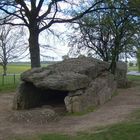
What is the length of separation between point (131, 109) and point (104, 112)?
0.87m

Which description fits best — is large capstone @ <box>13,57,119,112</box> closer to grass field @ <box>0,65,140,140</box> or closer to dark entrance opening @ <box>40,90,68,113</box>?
dark entrance opening @ <box>40,90,68,113</box>

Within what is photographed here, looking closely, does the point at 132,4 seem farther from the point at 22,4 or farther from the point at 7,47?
the point at 7,47

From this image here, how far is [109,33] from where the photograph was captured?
24.8 m

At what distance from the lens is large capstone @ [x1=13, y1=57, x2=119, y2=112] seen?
40.8 feet

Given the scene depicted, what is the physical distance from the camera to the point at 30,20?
21766mm

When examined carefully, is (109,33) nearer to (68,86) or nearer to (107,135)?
(68,86)

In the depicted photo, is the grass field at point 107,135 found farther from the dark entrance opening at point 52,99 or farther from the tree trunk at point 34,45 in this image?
the tree trunk at point 34,45

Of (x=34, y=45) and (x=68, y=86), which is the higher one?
(x=34, y=45)

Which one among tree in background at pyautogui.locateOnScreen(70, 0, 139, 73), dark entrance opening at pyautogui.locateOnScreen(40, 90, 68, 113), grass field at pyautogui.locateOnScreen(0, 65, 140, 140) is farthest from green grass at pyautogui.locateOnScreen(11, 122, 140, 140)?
tree in background at pyautogui.locateOnScreen(70, 0, 139, 73)

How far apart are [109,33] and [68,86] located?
1300 cm

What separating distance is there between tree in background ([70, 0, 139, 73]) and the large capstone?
20.7ft

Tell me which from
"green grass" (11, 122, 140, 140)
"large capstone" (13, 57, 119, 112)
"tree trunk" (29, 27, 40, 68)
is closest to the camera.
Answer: "green grass" (11, 122, 140, 140)

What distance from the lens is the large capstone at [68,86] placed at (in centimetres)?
1245

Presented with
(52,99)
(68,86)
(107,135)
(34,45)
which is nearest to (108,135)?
(107,135)
